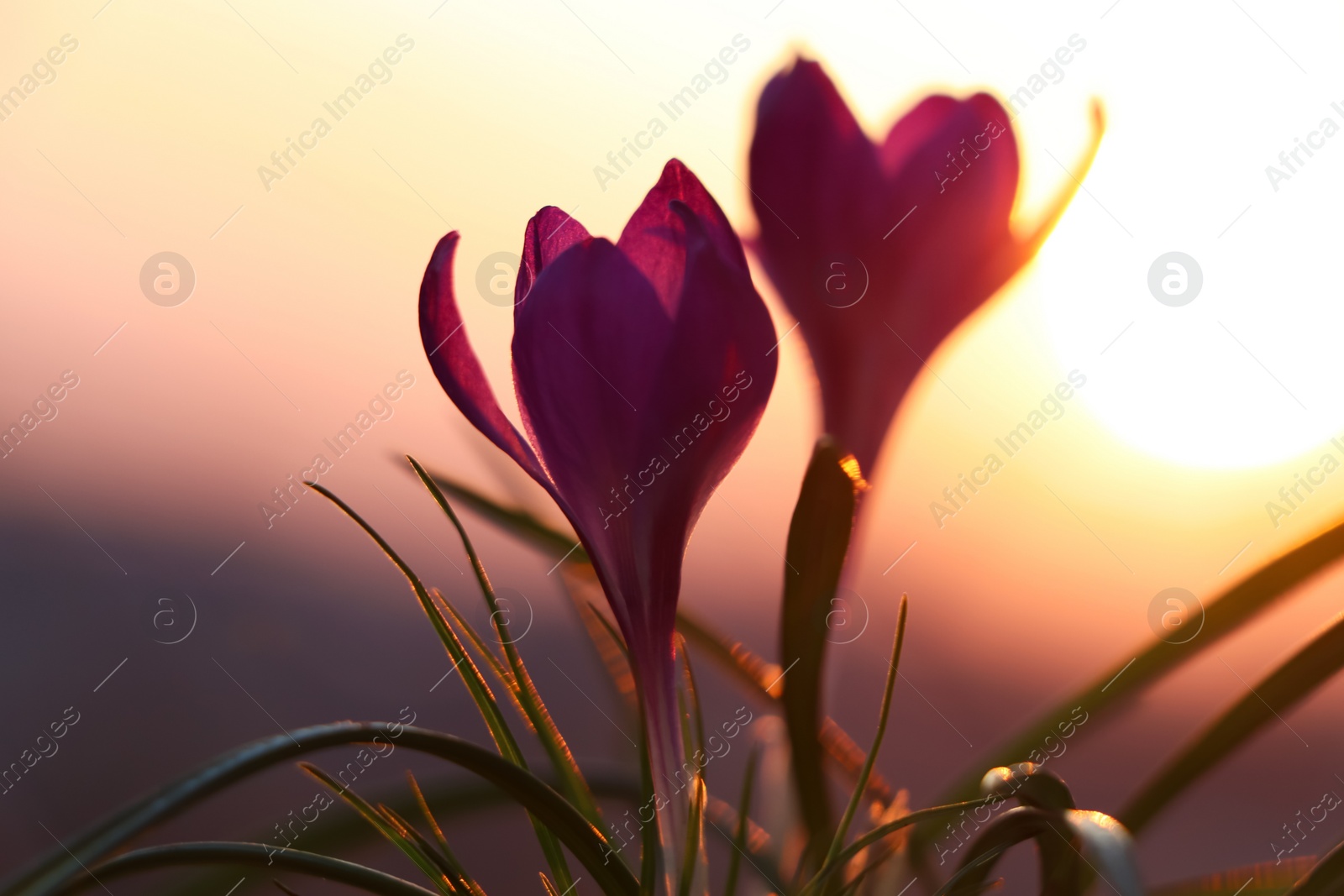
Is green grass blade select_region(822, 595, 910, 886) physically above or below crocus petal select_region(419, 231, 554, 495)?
below

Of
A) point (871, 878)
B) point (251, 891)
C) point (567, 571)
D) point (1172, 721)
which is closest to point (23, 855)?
point (251, 891)

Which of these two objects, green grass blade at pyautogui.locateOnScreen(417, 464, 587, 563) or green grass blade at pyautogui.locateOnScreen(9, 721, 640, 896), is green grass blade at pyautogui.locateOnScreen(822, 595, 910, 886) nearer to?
green grass blade at pyautogui.locateOnScreen(9, 721, 640, 896)

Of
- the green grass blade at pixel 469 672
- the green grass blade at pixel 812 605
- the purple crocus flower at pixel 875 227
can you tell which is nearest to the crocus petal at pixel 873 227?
the purple crocus flower at pixel 875 227

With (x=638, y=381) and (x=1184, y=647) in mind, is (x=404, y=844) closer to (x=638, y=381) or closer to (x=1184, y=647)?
(x=638, y=381)

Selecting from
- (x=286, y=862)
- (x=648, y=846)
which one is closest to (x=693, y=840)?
(x=648, y=846)

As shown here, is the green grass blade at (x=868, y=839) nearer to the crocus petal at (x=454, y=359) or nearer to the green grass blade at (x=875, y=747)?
the green grass blade at (x=875, y=747)

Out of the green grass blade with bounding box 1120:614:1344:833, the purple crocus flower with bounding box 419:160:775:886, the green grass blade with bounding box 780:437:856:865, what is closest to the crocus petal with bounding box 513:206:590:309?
the purple crocus flower with bounding box 419:160:775:886
